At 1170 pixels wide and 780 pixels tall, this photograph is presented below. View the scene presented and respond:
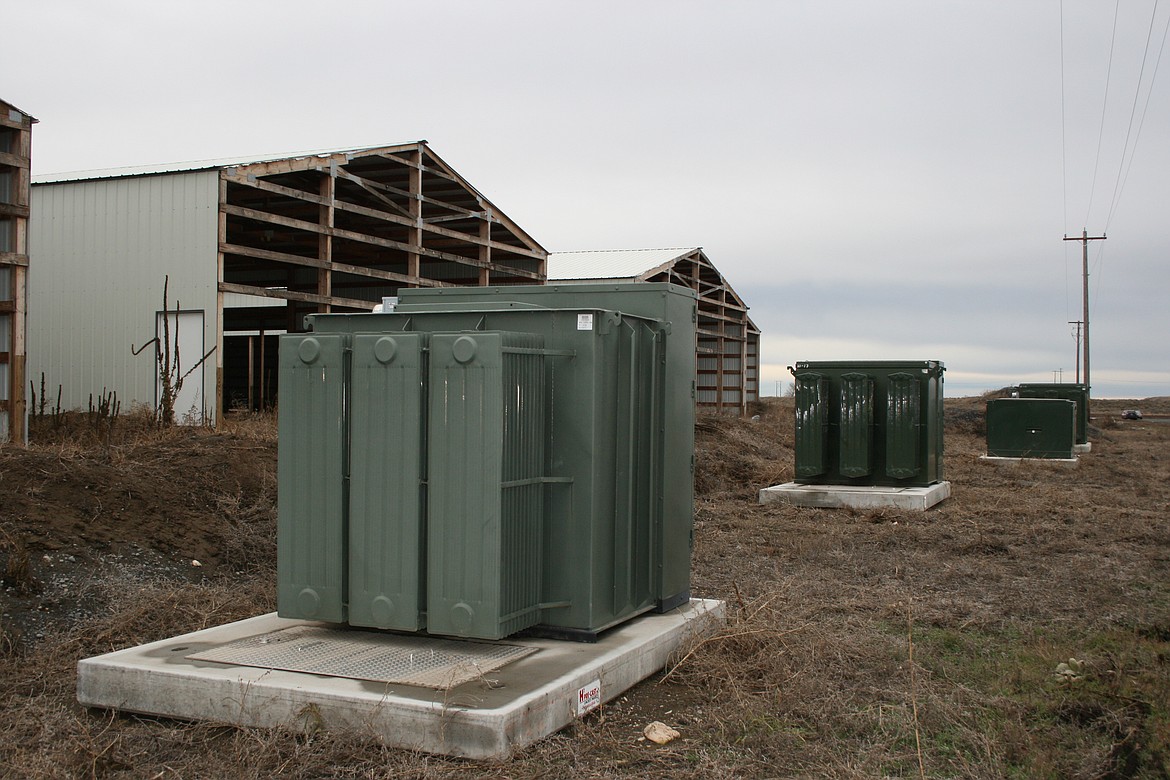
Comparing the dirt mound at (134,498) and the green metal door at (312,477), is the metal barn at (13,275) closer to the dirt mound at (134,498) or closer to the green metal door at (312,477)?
the dirt mound at (134,498)

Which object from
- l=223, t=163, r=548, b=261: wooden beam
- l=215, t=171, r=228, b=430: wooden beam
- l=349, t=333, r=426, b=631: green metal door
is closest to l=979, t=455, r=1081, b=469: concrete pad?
l=223, t=163, r=548, b=261: wooden beam

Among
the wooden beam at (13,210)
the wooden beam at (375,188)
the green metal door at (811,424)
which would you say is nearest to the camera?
the wooden beam at (13,210)

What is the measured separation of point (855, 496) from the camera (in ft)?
46.6

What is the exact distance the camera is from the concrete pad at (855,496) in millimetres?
13938

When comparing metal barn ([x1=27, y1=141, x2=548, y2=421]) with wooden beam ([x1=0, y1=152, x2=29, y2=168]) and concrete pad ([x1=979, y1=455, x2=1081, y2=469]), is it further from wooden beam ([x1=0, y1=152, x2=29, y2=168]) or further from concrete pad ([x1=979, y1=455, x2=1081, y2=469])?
concrete pad ([x1=979, y1=455, x2=1081, y2=469])

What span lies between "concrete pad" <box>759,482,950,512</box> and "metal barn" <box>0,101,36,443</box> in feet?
32.3

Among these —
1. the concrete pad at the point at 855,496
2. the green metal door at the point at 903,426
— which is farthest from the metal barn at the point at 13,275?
the green metal door at the point at 903,426

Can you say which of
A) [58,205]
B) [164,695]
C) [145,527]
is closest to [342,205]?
[58,205]

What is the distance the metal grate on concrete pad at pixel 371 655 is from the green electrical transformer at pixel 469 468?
14 centimetres

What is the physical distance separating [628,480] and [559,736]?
5.07ft

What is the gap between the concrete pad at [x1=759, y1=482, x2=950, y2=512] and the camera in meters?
13.9

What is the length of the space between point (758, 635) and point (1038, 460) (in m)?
17.6

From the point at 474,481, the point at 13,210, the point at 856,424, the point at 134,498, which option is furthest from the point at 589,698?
the point at 13,210

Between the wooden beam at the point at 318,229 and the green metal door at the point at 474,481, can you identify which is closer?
the green metal door at the point at 474,481
